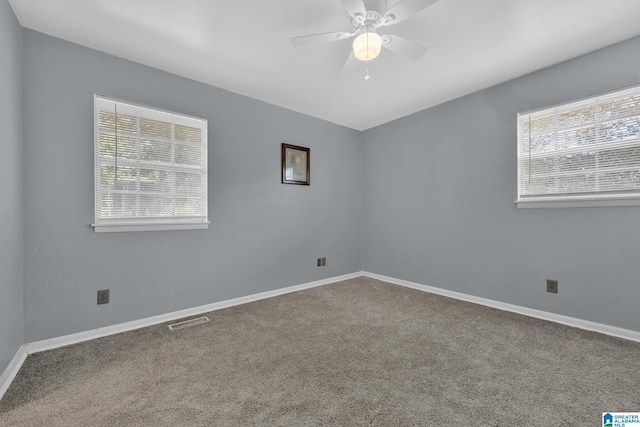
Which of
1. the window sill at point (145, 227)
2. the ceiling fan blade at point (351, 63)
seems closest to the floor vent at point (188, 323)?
the window sill at point (145, 227)

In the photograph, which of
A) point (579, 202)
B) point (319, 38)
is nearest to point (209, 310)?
point (319, 38)

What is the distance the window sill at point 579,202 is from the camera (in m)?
2.30

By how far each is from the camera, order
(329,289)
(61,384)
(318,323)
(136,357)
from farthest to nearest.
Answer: (329,289) < (318,323) < (136,357) < (61,384)

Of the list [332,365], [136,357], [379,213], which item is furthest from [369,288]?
[136,357]

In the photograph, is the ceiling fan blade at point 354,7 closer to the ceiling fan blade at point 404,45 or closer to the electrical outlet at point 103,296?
the ceiling fan blade at point 404,45

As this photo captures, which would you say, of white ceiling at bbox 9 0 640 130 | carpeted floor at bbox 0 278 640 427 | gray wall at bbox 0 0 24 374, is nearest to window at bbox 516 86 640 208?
white ceiling at bbox 9 0 640 130

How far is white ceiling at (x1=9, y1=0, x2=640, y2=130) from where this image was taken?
192cm

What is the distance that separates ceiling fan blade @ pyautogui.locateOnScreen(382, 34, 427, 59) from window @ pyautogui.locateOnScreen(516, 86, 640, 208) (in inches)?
64.9

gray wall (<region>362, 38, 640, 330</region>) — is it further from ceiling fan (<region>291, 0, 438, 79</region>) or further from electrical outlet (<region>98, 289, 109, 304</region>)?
electrical outlet (<region>98, 289, 109, 304</region>)

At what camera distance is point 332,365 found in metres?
1.91

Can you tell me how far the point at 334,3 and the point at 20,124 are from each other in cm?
250

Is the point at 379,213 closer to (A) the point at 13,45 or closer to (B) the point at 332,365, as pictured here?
(B) the point at 332,365
